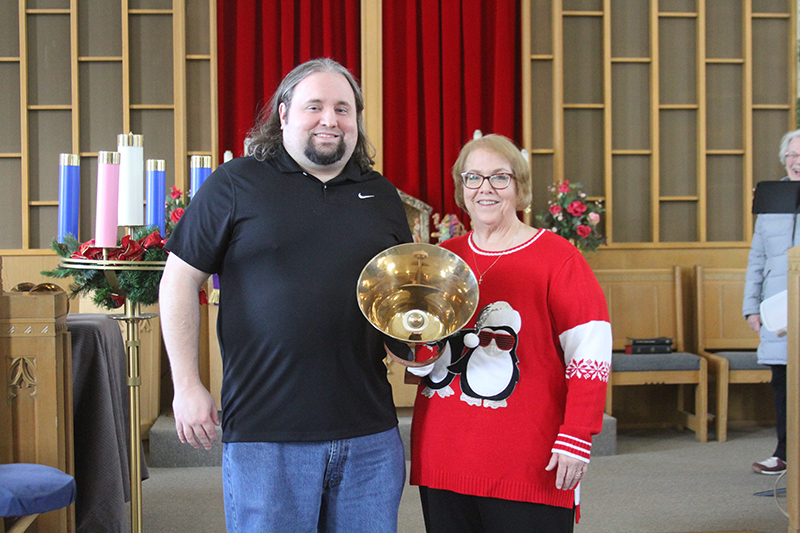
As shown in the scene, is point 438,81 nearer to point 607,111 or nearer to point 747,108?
point 607,111

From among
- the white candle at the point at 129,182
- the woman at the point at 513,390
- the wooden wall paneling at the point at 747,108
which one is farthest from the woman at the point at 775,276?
the white candle at the point at 129,182

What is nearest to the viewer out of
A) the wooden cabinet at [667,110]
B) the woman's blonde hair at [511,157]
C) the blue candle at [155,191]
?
the woman's blonde hair at [511,157]

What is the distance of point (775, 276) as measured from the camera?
3.39 metres

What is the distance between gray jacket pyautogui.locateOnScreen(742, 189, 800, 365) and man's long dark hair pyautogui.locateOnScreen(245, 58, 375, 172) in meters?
2.48

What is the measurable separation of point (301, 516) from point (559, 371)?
26.5 inches

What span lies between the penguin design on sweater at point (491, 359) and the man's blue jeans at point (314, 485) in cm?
23

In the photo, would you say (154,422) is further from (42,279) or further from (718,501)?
(718,501)

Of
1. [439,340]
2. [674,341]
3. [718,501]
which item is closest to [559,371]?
[439,340]

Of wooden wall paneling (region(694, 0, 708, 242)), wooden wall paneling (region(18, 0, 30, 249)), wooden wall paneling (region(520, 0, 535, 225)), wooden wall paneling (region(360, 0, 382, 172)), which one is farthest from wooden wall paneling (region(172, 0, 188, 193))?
wooden wall paneling (region(694, 0, 708, 242))

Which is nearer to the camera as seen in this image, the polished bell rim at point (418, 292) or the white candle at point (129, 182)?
the polished bell rim at point (418, 292)

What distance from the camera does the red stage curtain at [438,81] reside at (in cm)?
477

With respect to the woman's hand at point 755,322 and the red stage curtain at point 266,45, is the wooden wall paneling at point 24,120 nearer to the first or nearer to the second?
the red stage curtain at point 266,45

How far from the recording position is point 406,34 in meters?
4.79

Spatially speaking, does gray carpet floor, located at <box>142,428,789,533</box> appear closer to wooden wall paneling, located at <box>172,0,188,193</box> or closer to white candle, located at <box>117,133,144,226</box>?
white candle, located at <box>117,133,144,226</box>
